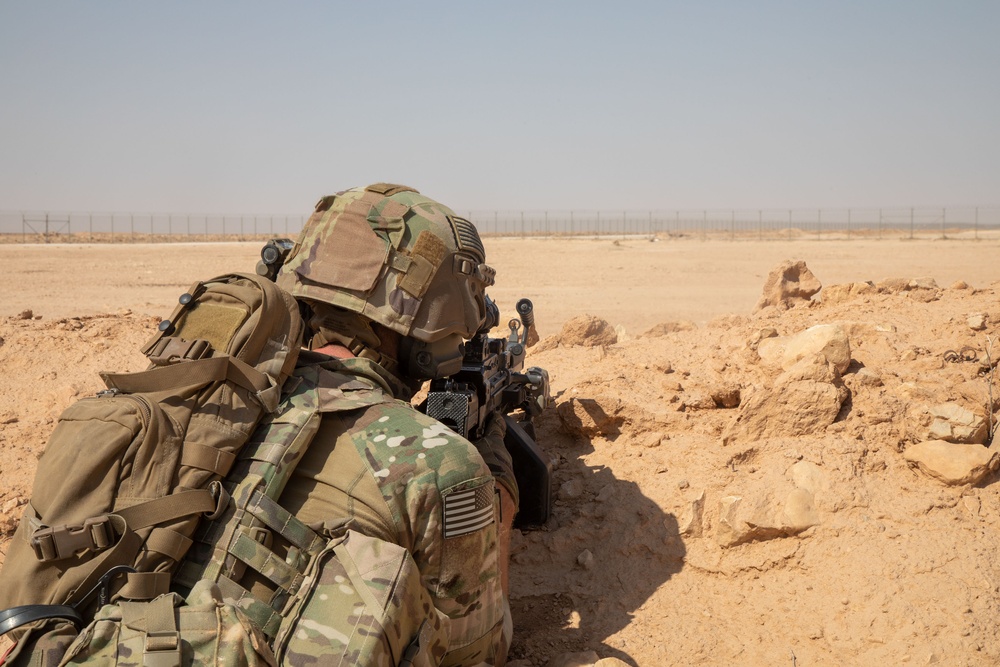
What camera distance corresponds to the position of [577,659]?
3795 millimetres

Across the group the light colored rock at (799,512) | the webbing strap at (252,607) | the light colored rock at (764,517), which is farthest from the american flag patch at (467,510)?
the light colored rock at (799,512)

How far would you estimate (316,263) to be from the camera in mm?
3521

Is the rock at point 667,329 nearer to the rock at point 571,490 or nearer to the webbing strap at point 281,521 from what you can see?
the rock at point 571,490

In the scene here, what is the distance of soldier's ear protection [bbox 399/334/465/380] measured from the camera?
3.71 metres

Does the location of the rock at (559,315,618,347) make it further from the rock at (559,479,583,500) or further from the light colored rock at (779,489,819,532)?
the light colored rock at (779,489,819,532)

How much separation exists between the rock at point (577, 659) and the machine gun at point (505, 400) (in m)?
1.11

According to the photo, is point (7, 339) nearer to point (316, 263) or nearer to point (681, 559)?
point (316, 263)

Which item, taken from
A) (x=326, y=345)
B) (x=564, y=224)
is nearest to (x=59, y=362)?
(x=326, y=345)

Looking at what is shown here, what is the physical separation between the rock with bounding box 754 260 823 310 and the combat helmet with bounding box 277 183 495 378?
19.9 feet

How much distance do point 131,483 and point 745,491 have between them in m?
3.21

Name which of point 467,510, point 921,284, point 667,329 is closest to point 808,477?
point 467,510

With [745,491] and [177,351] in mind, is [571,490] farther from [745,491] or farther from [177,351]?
[177,351]

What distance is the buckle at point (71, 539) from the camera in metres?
2.35

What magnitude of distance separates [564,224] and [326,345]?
79.2 meters
